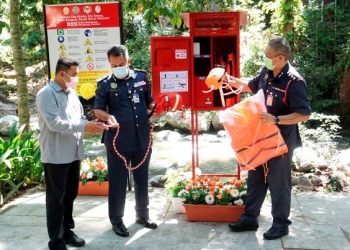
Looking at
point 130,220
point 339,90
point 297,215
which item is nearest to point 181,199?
point 130,220

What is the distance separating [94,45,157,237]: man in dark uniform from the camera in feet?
12.4

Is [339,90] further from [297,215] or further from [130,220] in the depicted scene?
[130,220]

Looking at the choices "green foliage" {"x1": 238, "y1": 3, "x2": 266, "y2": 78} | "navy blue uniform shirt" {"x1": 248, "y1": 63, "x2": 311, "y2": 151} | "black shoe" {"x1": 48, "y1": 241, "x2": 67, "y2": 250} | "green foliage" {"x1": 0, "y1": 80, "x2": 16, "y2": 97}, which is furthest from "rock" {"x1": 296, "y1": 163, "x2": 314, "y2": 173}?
"green foliage" {"x1": 0, "y1": 80, "x2": 16, "y2": 97}

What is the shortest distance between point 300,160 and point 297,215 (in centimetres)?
177

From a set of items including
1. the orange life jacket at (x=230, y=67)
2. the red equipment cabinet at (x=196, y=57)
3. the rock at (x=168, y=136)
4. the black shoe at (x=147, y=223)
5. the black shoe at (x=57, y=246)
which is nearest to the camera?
the black shoe at (x=57, y=246)

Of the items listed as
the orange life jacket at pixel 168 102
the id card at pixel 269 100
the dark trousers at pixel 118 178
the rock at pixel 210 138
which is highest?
the id card at pixel 269 100

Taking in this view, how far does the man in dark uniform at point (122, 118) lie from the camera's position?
12.4ft

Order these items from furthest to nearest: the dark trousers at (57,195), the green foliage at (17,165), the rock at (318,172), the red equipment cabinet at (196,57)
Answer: the rock at (318,172) < the green foliage at (17,165) < the red equipment cabinet at (196,57) < the dark trousers at (57,195)

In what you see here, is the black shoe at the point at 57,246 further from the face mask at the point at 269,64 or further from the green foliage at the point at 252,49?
the green foliage at the point at 252,49

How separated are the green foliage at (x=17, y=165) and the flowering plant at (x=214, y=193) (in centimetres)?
206

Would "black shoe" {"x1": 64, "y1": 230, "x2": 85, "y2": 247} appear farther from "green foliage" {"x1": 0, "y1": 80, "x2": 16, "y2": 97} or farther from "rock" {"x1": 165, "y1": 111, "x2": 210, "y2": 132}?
"green foliage" {"x1": 0, "y1": 80, "x2": 16, "y2": 97}

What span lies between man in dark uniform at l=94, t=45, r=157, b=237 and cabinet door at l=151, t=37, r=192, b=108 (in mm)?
596

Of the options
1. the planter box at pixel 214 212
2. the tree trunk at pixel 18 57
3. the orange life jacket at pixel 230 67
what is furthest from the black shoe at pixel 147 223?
the tree trunk at pixel 18 57

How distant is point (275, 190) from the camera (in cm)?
380
